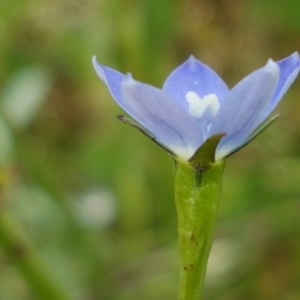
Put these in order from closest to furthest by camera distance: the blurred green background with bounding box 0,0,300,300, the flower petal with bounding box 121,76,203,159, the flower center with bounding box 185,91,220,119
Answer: the flower petal with bounding box 121,76,203,159, the flower center with bounding box 185,91,220,119, the blurred green background with bounding box 0,0,300,300

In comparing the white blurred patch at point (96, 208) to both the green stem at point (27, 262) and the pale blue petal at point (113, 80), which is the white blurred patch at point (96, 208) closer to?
the green stem at point (27, 262)

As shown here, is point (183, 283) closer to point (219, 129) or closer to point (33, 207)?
point (219, 129)

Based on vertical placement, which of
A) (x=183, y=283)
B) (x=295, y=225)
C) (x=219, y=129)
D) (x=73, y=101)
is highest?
(x=73, y=101)

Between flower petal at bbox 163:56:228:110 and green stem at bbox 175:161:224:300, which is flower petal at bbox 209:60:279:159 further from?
flower petal at bbox 163:56:228:110

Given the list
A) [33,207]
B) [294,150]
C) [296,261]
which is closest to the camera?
[33,207]

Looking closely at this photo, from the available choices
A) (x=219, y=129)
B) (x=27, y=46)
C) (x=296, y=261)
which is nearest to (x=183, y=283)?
(x=219, y=129)

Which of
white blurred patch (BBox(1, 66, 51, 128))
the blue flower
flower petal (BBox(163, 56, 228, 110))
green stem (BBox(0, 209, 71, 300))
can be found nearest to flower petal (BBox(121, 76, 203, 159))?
the blue flower

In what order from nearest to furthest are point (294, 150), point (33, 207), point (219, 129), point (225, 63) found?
1. point (219, 129)
2. point (33, 207)
3. point (294, 150)
4. point (225, 63)
